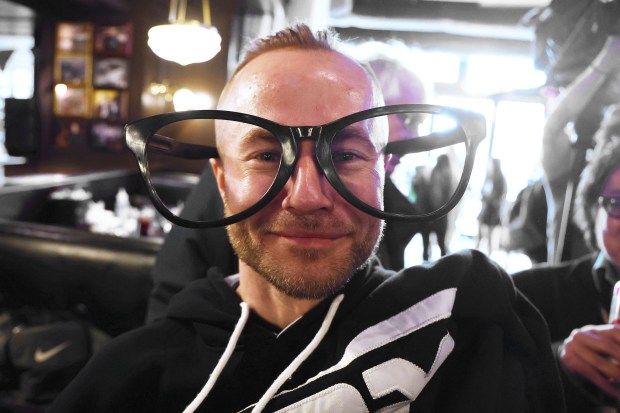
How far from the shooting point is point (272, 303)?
87 centimetres

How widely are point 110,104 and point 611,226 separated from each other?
261 inches

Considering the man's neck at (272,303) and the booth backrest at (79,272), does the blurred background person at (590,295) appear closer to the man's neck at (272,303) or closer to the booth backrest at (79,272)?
the man's neck at (272,303)

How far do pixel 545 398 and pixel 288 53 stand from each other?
764 mm

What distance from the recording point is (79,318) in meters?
2.21

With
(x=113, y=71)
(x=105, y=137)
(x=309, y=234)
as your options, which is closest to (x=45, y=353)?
(x=309, y=234)

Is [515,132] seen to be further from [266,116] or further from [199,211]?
[199,211]

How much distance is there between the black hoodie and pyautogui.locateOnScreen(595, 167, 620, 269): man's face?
18 centimetres

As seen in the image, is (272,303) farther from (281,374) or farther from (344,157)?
(344,157)

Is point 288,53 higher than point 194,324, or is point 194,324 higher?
point 288,53

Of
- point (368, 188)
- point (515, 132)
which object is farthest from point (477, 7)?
point (368, 188)

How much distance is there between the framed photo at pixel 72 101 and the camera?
6297 millimetres

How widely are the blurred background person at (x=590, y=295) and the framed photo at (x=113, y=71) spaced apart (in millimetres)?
6474

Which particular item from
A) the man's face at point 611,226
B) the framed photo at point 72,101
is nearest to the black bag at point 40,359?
the man's face at point 611,226

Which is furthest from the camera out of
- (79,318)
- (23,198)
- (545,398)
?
(23,198)
